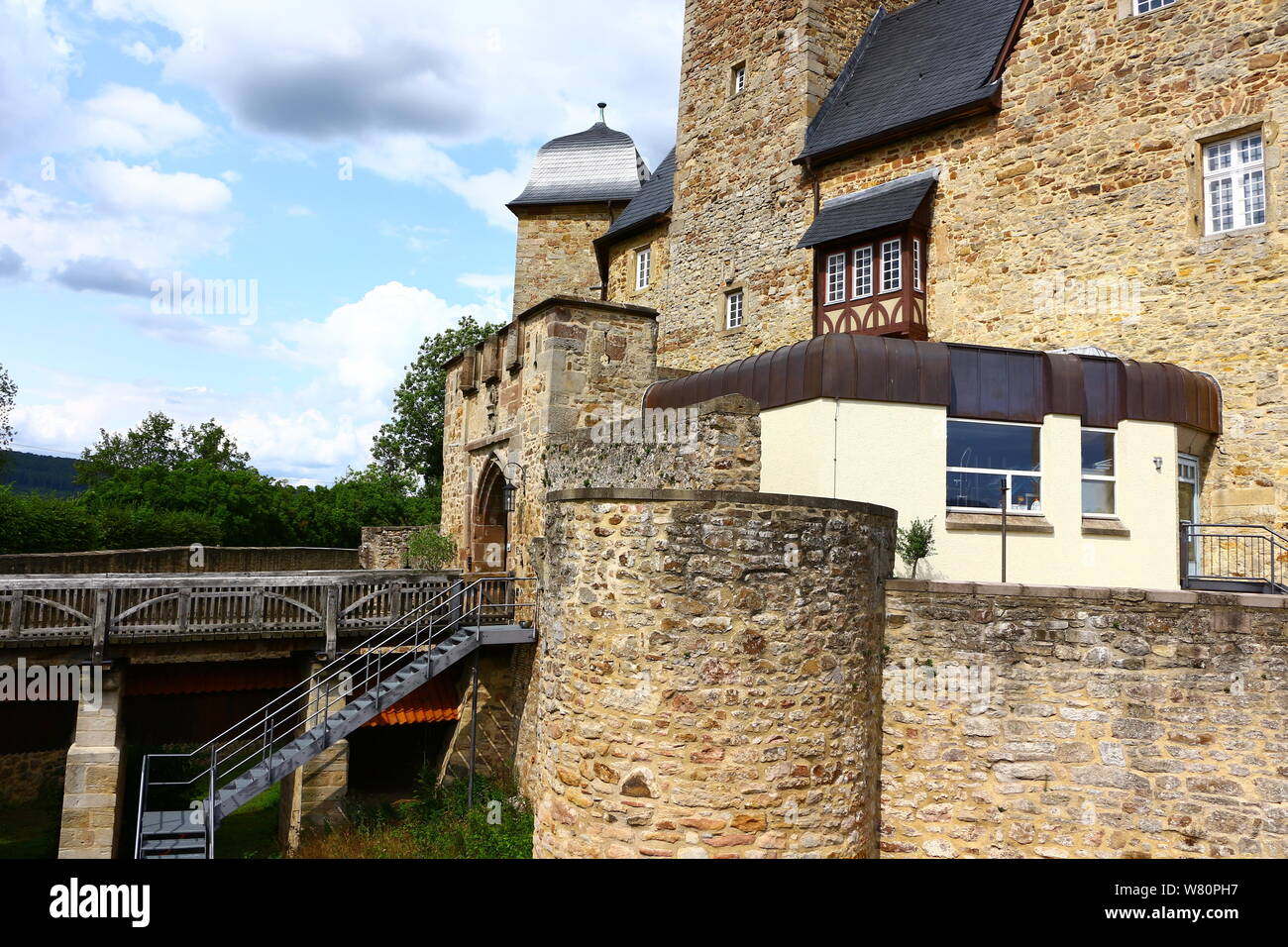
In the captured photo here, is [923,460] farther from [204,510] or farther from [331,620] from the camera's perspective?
[204,510]

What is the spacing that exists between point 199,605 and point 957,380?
33.4ft

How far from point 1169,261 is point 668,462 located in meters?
7.89

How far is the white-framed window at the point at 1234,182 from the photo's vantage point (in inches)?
508

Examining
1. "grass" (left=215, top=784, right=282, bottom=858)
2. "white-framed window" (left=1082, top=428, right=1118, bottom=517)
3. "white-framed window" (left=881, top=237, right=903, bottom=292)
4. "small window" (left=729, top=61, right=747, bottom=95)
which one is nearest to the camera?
"white-framed window" (left=1082, top=428, right=1118, bottom=517)

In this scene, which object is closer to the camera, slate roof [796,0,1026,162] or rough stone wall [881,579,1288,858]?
rough stone wall [881,579,1288,858]

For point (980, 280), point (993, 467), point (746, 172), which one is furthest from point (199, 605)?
point (746, 172)

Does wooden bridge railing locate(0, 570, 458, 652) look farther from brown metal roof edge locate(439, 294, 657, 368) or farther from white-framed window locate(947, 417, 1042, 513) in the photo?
white-framed window locate(947, 417, 1042, 513)

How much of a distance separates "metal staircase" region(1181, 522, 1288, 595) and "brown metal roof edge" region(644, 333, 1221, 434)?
1494 millimetres

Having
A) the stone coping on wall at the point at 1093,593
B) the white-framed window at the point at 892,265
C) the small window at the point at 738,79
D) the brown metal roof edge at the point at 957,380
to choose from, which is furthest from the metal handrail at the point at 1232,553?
the small window at the point at 738,79

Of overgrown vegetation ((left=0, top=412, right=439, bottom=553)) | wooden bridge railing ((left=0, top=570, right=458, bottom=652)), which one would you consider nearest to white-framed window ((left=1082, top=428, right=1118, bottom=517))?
wooden bridge railing ((left=0, top=570, right=458, bottom=652))

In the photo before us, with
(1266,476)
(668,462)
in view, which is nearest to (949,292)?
(1266,476)

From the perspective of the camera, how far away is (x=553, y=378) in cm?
1373

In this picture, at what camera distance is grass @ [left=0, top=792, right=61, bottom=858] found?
1486 cm
